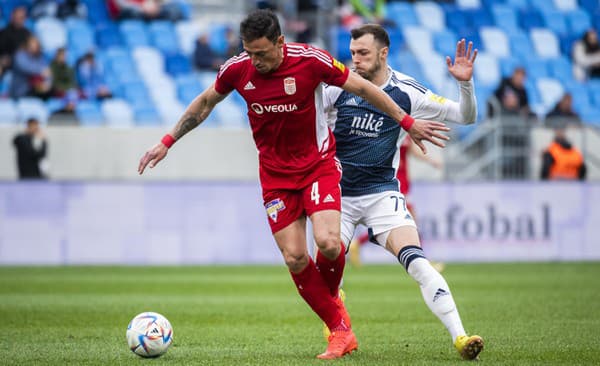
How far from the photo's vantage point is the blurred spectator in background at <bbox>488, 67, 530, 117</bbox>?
20734mm

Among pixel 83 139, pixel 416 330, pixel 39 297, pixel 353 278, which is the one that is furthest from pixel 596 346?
pixel 83 139

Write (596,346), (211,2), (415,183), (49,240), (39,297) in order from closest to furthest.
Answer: (596,346) < (39,297) < (49,240) < (415,183) < (211,2)

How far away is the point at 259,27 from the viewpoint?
701 centimetres

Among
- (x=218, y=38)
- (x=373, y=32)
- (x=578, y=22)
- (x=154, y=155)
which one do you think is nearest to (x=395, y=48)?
(x=218, y=38)

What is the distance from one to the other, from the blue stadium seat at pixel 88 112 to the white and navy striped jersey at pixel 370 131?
12.1 m

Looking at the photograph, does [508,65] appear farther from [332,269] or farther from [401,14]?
[332,269]

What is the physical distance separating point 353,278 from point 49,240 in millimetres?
5465

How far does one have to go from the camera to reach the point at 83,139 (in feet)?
62.3

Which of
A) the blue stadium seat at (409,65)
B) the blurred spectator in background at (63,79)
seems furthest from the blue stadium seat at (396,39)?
the blurred spectator in background at (63,79)

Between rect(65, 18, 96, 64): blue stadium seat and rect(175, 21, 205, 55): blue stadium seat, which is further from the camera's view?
rect(175, 21, 205, 55): blue stadium seat

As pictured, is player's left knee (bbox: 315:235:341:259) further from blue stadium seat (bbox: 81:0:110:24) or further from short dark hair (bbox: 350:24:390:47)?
blue stadium seat (bbox: 81:0:110:24)

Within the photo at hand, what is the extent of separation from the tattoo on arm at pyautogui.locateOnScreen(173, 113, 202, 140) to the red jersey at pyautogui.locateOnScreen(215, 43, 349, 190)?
0.99ft

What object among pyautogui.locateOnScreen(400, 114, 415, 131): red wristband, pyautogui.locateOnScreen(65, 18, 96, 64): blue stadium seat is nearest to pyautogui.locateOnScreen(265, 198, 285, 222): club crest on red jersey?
pyautogui.locateOnScreen(400, 114, 415, 131): red wristband

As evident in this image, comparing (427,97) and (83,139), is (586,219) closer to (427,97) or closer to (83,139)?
(83,139)
